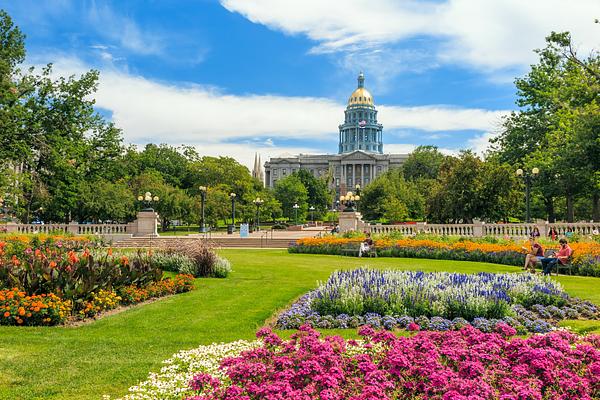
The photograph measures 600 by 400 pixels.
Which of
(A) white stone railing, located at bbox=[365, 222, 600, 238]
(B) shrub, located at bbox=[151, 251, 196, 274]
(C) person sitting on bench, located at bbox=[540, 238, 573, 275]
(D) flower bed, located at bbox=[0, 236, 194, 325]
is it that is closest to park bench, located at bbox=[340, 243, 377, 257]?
(A) white stone railing, located at bbox=[365, 222, 600, 238]

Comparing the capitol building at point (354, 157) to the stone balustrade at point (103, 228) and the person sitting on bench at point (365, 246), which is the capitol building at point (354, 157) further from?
the person sitting on bench at point (365, 246)

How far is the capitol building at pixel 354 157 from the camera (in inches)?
6058

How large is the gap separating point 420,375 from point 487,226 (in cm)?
2960

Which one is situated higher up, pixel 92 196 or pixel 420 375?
pixel 92 196

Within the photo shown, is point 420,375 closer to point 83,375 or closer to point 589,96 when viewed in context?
point 83,375

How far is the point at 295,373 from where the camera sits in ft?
15.9

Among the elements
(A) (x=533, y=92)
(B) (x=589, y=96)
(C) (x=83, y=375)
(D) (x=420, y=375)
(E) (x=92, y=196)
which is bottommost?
(C) (x=83, y=375)

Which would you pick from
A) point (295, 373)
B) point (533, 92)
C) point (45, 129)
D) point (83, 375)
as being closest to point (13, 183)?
point (45, 129)

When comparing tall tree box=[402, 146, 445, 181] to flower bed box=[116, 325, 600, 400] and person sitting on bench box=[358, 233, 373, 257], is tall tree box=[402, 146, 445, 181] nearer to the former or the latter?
person sitting on bench box=[358, 233, 373, 257]

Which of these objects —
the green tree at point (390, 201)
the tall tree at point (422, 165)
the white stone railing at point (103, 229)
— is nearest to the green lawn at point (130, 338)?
the white stone railing at point (103, 229)

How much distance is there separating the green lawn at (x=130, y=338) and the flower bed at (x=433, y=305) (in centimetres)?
83

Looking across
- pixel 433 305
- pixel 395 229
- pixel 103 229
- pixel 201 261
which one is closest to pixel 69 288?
pixel 201 261

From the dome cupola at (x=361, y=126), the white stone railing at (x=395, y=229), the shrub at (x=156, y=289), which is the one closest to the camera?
the shrub at (x=156, y=289)

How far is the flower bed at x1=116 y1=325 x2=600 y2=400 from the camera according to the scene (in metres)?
4.53
